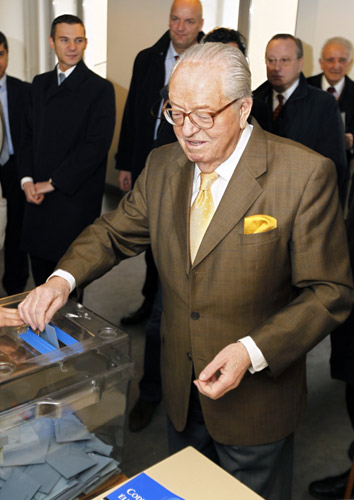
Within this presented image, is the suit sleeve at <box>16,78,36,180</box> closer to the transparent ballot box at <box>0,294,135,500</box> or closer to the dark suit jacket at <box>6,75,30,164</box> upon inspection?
the dark suit jacket at <box>6,75,30,164</box>

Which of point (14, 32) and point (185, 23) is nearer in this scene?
point (185, 23)

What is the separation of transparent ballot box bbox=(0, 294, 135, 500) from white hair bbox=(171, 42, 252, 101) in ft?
2.03

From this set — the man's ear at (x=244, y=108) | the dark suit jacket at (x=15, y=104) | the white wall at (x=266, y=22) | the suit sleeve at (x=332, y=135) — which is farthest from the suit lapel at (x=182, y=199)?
the white wall at (x=266, y=22)

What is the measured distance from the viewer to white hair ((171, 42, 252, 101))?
4.34 feet

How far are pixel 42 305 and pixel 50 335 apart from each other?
0.24 feet

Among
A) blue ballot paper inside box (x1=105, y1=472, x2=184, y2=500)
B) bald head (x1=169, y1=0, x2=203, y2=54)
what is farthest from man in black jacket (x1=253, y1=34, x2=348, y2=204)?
blue ballot paper inside box (x1=105, y1=472, x2=184, y2=500)

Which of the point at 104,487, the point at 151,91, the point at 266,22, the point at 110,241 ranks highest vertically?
the point at 266,22

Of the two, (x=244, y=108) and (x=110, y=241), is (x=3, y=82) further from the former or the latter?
(x=244, y=108)

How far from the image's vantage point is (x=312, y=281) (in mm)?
1449

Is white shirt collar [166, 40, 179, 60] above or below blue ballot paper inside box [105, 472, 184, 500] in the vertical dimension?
above

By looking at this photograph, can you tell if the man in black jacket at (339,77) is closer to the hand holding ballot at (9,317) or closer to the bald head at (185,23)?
the bald head at (185,23)

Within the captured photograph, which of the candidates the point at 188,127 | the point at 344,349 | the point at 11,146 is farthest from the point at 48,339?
the point at 11,146

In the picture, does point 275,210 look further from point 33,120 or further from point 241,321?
point 33,120

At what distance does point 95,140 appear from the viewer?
3145mm
